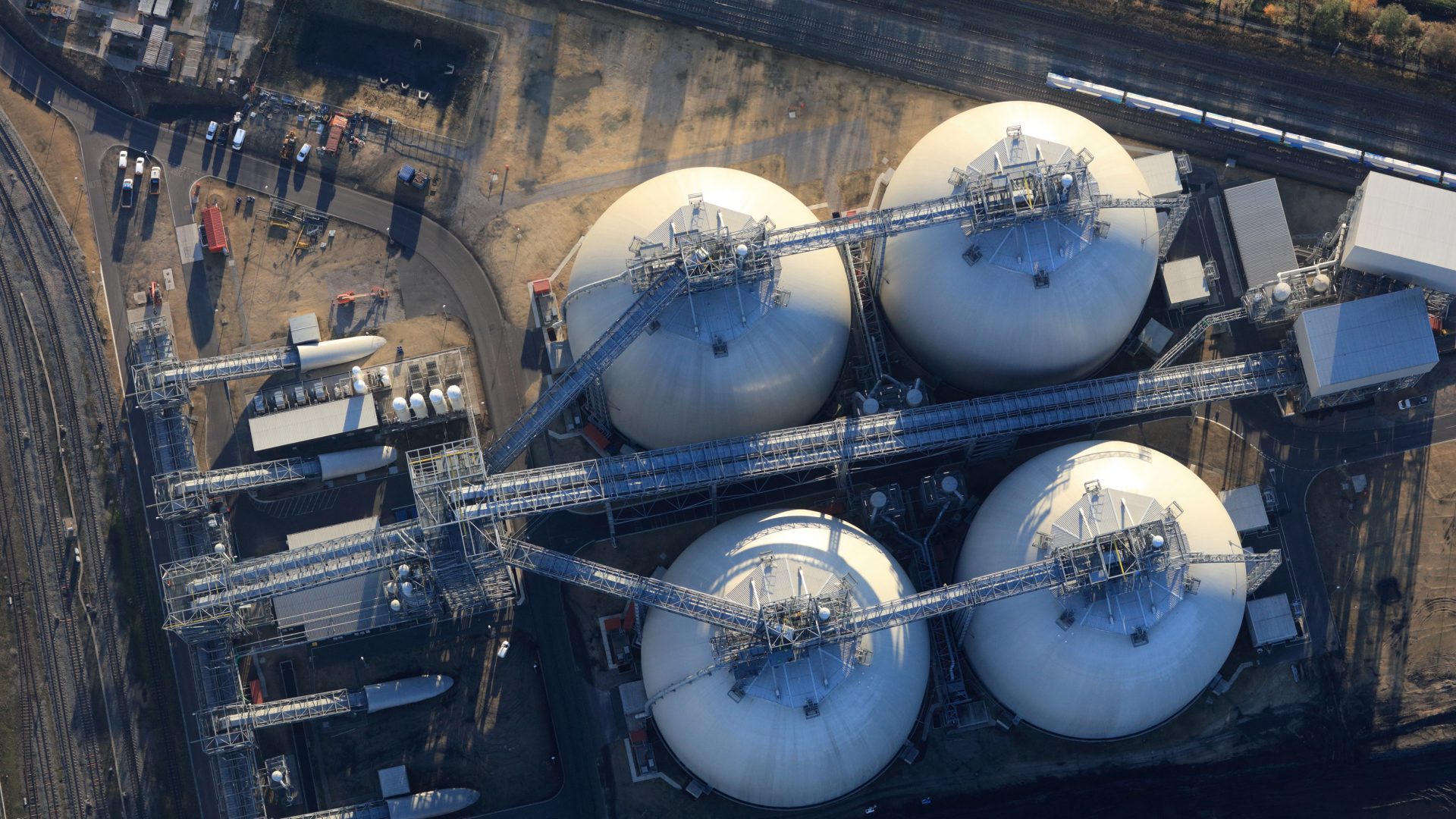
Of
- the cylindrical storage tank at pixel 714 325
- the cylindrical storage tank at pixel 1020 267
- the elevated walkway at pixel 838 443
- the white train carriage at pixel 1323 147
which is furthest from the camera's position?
the white train carriage at pixel 1323 147

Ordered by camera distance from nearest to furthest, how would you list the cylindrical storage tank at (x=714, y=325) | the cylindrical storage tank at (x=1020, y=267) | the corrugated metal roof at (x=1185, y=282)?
the cylindrical storage tank at (x=714, y=325), the cylindrical storage tank at (x=1020, y=267), the corrugated metal roof at (x=1185, y=282)

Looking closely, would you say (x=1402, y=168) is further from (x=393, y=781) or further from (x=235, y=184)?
(x=235, y=184)

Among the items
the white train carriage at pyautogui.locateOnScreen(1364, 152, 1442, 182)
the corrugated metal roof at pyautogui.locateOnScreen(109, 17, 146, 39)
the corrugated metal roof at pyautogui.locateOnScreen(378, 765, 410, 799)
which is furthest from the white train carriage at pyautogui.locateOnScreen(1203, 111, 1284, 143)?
the corrugated metal roof at pyautogui.locateOnScreen(109, 17, 146, 39)

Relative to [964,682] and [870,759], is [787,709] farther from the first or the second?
[964,682]

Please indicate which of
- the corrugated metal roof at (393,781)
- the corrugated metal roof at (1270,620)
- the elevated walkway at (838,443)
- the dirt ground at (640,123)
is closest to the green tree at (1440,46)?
the elevated walkway at (838,443)

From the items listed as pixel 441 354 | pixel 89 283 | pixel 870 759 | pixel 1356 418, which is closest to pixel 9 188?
pixel 89 283

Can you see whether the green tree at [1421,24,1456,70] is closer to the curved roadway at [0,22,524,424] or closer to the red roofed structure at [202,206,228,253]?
the curved roadway at [0,22,524,424]

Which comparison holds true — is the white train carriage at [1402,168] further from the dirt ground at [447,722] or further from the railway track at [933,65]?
the dirt ground at [447,722]

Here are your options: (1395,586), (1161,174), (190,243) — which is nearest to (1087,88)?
(1161,174)
